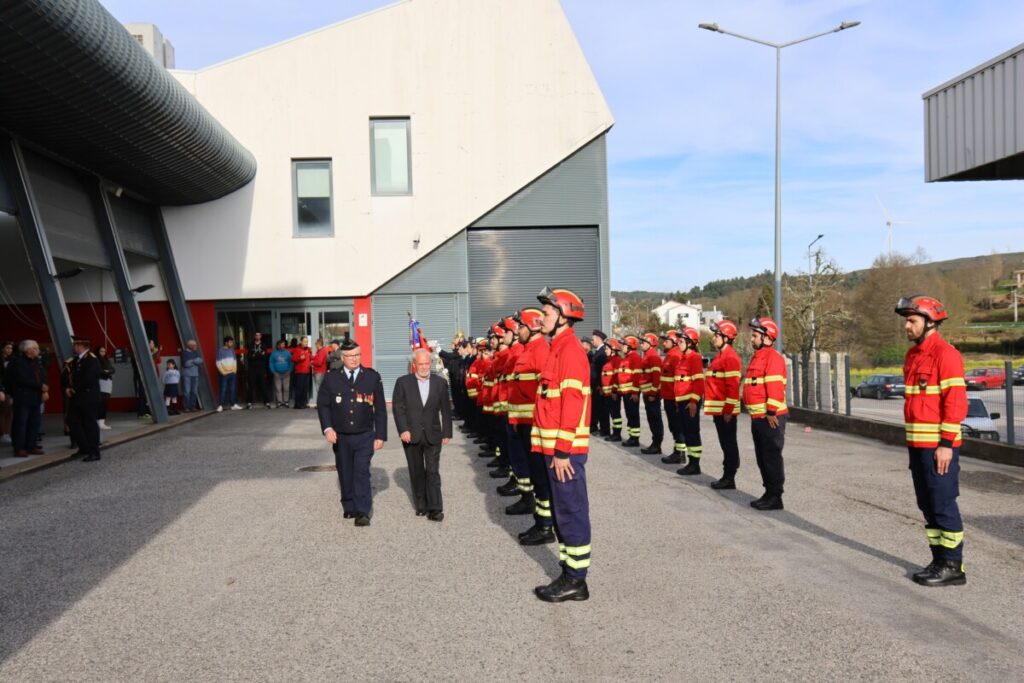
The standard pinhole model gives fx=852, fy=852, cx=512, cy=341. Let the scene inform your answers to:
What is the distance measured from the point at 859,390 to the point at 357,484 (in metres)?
32.7

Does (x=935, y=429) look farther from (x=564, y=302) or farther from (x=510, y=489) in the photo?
(x=510, y=489)

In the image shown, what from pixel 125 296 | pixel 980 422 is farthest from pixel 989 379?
pixel 125 296

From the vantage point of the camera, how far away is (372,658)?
16.4ft

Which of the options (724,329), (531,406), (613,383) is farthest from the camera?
(613,383)

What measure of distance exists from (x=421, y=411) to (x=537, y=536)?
2096mm

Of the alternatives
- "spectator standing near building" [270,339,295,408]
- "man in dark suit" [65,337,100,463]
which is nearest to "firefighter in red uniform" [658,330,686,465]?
"man in dark suit" [65,337,100,463]

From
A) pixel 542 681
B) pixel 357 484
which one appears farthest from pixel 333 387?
pixel 542 681

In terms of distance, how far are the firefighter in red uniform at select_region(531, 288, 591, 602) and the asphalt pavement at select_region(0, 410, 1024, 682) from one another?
230mm

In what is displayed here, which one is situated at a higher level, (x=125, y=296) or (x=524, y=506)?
(x=125, y=296)

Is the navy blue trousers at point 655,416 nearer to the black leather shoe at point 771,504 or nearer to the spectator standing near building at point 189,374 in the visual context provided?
the black leather shoe at point 771,504

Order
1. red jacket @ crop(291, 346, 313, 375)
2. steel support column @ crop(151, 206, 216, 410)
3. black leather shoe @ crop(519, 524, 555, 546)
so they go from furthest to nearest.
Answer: red jacket @ crop(291, 346, 313, 375), steel support column @ crop(151, 206, 216, 410), black leather shoe @ crop(519, 524, 555, 546)

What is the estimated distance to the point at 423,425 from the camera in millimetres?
9219

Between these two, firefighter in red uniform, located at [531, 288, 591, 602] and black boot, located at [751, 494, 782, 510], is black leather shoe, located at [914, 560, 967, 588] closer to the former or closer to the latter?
firefighter in red uniform, located at [531, 288, 591, 602]

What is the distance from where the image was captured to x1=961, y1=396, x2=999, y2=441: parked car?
44.7 ft
